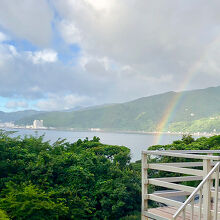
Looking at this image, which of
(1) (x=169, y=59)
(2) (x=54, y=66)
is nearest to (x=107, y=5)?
(1) (x=169, y=59)

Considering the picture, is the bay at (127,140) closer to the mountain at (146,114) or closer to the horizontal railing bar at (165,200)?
the horizontal railing bar at (165,200)

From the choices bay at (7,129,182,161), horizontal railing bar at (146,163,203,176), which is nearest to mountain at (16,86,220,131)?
bay at (7,129,182,161)

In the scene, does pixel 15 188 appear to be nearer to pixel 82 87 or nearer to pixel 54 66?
pixel 54 66

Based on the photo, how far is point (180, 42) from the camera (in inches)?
1452

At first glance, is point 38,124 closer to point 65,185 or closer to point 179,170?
point 65,185

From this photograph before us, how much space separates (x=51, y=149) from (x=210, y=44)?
29.7 metres

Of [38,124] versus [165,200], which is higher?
[38,124]

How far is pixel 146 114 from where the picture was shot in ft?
319

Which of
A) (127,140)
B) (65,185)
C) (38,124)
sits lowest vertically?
(127,140)

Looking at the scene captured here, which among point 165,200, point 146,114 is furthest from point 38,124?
point 165,200

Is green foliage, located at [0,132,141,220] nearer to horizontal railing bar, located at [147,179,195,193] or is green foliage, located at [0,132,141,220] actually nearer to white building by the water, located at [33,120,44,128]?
horizontal railing bar, located at [147,179,195,193]

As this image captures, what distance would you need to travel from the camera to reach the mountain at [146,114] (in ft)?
297

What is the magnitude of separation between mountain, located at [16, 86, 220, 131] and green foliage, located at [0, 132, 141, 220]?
7742cm

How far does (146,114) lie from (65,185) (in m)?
89.9
